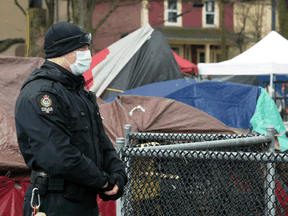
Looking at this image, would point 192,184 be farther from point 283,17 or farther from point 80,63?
point 283,17

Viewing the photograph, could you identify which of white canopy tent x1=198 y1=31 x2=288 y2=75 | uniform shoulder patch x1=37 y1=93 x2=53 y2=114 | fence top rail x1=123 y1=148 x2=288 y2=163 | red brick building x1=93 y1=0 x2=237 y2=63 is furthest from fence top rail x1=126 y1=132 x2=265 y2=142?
red brick building x1=93 y1=0 x2=237 y2=63

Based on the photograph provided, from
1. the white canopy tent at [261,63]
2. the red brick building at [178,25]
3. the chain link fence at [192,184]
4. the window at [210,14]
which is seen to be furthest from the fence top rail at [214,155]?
the window at [210,14]

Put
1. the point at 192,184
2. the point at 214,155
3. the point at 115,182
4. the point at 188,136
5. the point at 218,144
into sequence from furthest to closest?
the point at 188,136 → the point at 218,144 → the point at 192,184 → the point at 214,155 → the point at 115,182

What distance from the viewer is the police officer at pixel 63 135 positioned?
1940 millimetres

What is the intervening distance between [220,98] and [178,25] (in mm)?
24122

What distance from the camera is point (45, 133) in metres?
1.93

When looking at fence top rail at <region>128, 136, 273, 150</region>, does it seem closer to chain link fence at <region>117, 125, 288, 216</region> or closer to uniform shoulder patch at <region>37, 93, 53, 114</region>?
chain link fence at <region>117, 125, 288, 216</region>

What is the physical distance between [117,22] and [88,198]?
1027 inches

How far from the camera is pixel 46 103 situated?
77.7 inches

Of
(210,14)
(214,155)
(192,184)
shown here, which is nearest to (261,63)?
(192,184)

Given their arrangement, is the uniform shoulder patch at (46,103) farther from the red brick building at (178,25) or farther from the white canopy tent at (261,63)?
the red brick building at (178,25)

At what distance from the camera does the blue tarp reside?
5961mm

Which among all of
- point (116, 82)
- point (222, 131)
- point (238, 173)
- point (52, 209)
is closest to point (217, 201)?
point (238, 173)

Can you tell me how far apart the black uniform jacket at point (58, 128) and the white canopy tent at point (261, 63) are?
7909 mm
